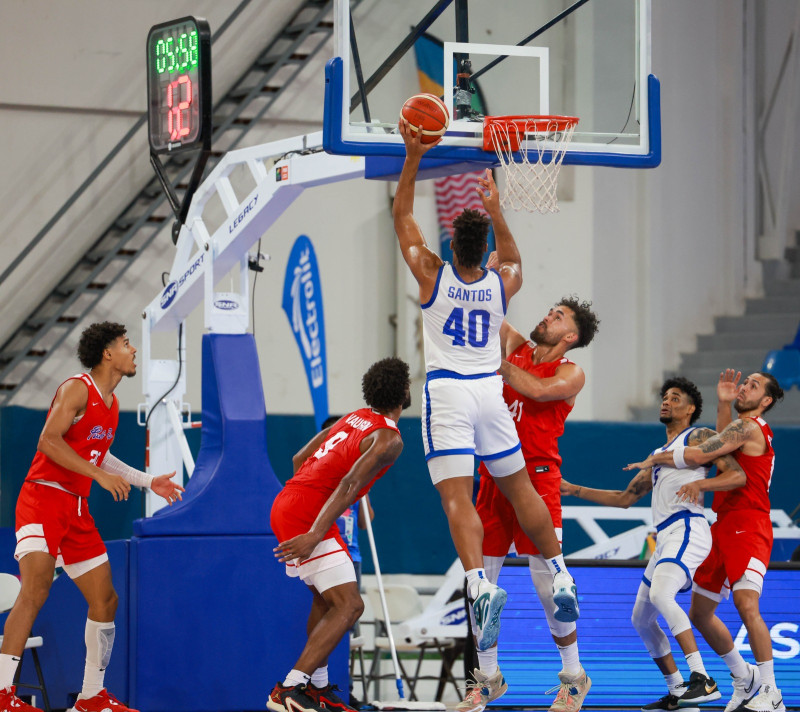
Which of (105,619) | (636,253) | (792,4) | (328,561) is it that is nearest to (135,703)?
(105,619)

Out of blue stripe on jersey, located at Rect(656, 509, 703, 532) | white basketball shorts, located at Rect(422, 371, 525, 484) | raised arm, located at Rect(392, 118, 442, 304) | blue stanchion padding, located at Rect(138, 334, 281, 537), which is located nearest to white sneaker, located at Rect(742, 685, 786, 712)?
blue stripe on jersey, located at Rect(656, 509, 703, 532)

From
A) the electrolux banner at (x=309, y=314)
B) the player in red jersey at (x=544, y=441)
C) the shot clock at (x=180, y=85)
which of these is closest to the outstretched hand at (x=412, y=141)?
the player in red jersey at (x=544, y=441)

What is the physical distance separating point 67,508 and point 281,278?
291 inches

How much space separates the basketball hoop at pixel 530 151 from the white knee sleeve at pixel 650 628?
248 centimetres

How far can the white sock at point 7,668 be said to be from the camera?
6164 millimetres

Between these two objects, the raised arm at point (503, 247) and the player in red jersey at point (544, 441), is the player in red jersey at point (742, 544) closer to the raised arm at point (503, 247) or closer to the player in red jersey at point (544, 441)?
the player in red jersey at point (544, 441)

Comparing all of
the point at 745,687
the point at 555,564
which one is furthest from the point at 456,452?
the point at 745,687

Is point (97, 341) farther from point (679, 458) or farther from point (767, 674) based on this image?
point (767, 674)

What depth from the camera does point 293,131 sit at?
14000 millimetres

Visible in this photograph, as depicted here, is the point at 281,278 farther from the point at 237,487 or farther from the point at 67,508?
the point at 67,508

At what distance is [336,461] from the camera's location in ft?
20.5

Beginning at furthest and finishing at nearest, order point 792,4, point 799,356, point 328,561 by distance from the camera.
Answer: point 792,4
point 799,356
point 328,561

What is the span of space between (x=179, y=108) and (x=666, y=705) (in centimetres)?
556

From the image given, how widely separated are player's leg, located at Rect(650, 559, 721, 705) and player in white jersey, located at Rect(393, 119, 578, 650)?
1.11 m
